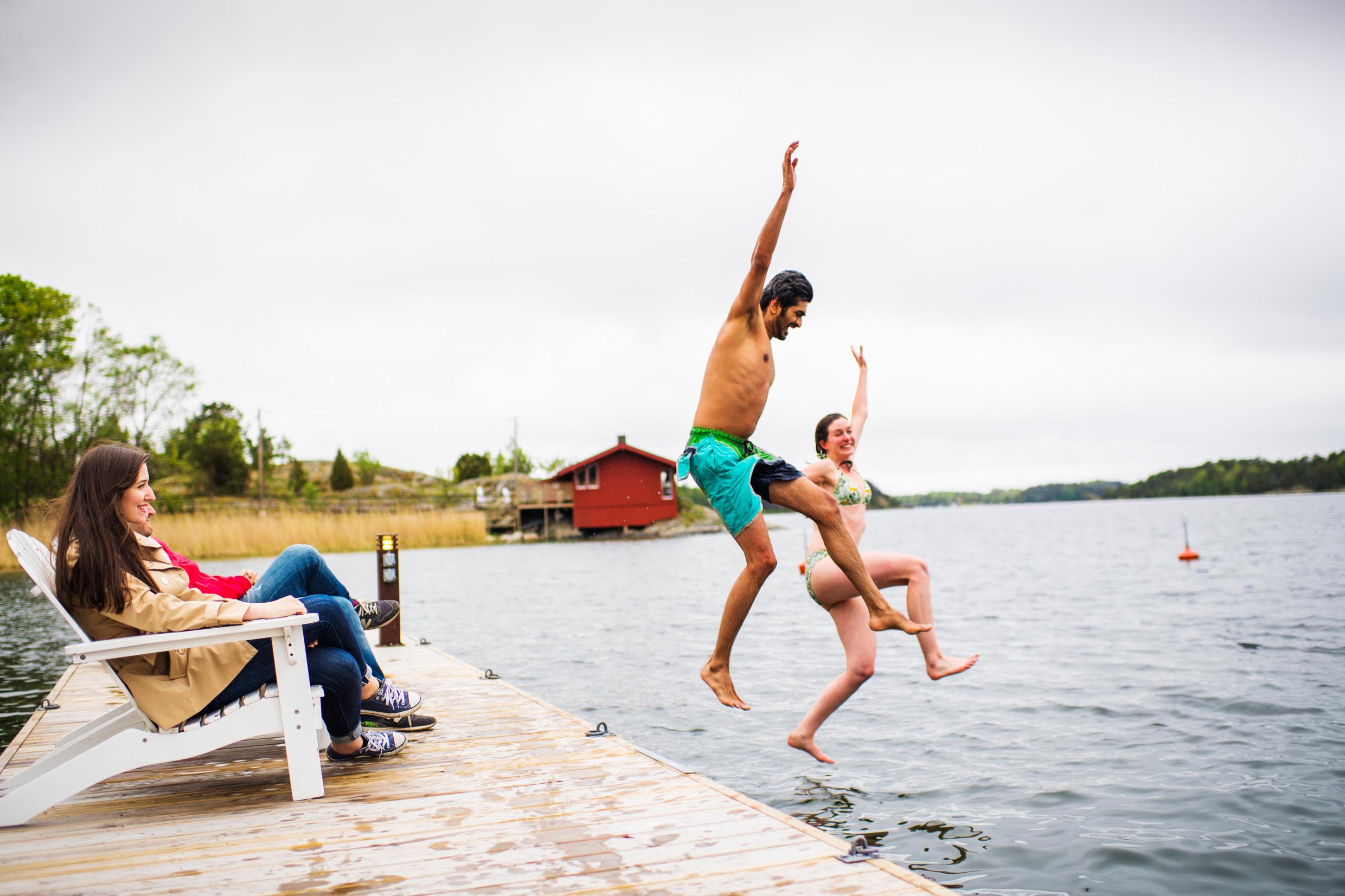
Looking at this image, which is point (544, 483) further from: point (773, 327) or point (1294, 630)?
point (773, 327)

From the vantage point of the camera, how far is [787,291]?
15.5ft

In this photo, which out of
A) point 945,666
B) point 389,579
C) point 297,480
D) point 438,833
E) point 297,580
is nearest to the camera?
point 438,833

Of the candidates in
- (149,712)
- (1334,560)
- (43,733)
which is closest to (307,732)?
(149,712)

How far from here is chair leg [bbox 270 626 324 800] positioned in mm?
3928

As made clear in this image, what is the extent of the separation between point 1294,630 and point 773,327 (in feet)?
51.5

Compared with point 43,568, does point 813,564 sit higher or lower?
lower

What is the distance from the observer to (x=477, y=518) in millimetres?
50594

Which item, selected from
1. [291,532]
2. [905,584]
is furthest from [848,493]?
[291,532]

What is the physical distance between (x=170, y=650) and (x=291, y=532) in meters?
33.1

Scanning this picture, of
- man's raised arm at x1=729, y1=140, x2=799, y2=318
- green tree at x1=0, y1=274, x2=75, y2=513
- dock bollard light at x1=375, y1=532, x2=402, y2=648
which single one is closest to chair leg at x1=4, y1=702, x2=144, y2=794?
man's raised arm at x1=729, y1=140, x2=799, y2=318

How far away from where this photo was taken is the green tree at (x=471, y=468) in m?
91.4

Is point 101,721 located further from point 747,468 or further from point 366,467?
point 366,467

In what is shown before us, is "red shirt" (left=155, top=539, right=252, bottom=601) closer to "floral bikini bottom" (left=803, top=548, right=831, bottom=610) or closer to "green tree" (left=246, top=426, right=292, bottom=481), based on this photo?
"floral bikini bottom" (left=803, top=548, right=831, bottom=610)

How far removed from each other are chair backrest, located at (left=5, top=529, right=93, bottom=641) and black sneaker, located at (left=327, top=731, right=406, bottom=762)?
1.42 meters
